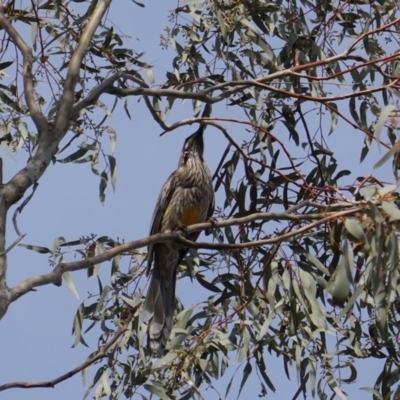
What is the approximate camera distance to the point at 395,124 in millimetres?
3621

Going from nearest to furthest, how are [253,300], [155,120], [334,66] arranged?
[155,120], [253,300], [334,66]

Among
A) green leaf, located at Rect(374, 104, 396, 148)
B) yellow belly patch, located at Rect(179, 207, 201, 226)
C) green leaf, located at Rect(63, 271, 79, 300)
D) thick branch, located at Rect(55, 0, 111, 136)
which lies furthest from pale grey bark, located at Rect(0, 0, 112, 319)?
yellow belly patch, located at Rect(179, 207, 201, 226)

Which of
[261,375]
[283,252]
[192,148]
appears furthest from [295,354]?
[192,148]

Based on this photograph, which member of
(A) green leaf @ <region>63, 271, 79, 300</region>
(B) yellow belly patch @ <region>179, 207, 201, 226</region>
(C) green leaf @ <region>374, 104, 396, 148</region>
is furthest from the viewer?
(B) yellow belly patch @ <region>179, 207, 201, 226</region>

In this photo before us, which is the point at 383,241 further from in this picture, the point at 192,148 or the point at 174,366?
the point at 192,148

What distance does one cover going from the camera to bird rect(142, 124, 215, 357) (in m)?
4.97

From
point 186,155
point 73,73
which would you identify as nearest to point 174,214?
point 186,155

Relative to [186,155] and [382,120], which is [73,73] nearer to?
[382,120]

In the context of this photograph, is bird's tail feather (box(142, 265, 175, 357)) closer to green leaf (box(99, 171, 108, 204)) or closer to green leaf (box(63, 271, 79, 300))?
green leaf (box(99, 171, 108, 204))

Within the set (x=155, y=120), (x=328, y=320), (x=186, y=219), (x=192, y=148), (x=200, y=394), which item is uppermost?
(x=192, y=148)

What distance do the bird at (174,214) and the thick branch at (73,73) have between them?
1.21 meters

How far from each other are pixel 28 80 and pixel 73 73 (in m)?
0.16

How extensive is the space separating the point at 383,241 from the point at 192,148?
262cm

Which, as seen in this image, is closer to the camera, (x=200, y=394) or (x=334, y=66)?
(x=200, y=394)
